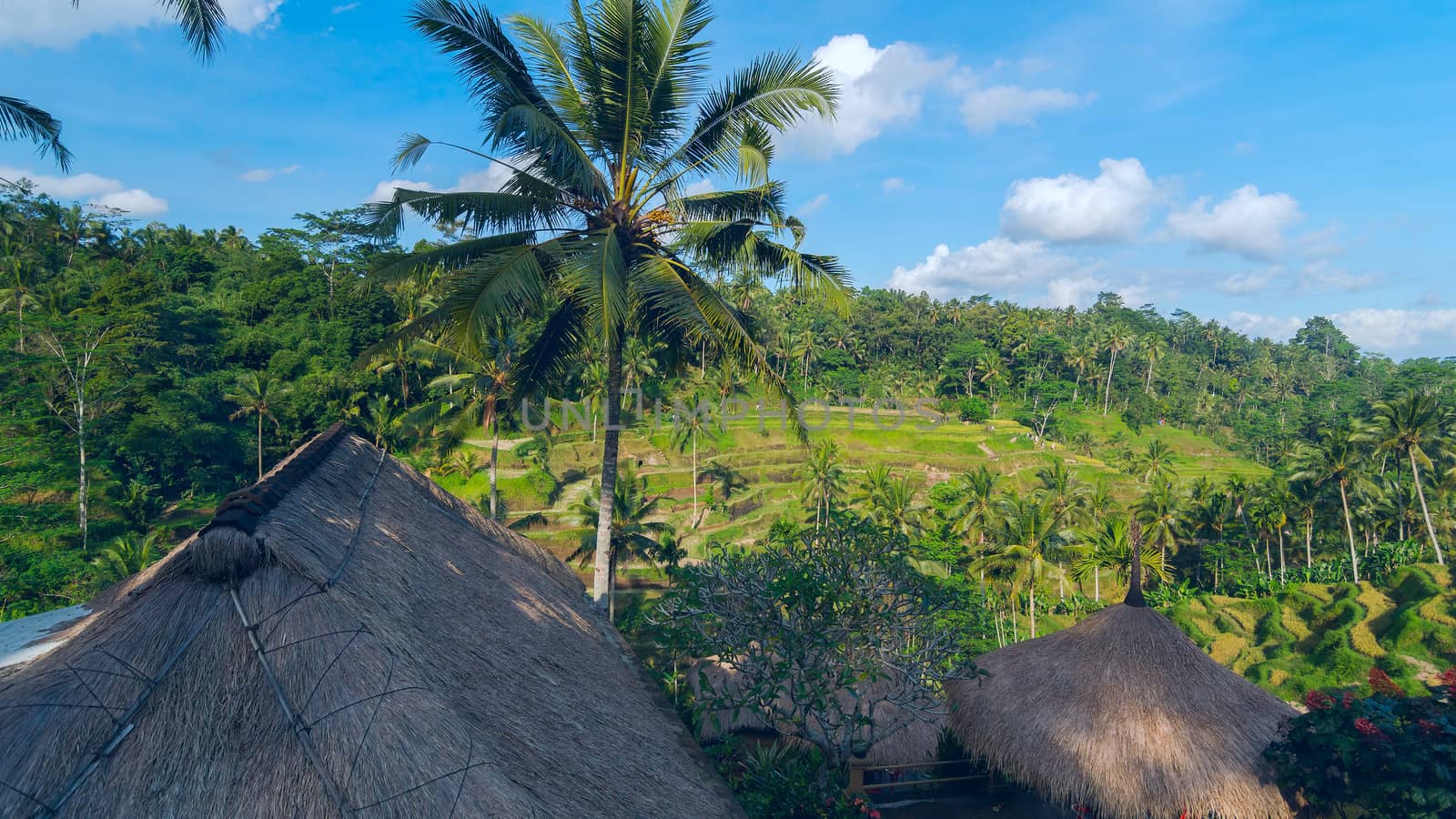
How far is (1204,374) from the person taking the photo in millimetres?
70750

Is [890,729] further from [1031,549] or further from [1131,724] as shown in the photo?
[1031,549]

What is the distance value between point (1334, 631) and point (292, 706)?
31403 mm

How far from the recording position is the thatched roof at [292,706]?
116 inches

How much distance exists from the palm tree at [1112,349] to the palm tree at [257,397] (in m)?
60.7

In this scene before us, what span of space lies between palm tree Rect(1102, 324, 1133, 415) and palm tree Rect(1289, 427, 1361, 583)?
31987 mm

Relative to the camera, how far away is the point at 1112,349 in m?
63.1

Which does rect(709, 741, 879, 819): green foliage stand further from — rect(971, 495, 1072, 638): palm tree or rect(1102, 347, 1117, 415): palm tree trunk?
rect(1102, 347, 1117, 415): palm tree trunk

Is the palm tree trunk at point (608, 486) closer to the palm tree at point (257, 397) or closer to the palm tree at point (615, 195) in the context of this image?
the palm tree at point (615, 195)

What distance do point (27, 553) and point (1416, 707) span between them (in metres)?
25.5

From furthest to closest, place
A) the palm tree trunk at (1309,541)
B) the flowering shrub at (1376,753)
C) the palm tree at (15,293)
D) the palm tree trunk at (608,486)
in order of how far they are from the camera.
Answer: the palm tree trunk at (1309,541) < the palm tree at (15,293) < the palm tree trunk at (608,486) < the flowering shrub at (1376,753)

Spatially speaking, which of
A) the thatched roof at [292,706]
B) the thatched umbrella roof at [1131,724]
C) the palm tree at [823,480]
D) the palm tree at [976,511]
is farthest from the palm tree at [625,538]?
the palm tree at [976,511]

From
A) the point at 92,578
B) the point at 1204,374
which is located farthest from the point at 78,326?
the point at 1204,374

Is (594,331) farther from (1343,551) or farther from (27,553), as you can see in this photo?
(1343,551)

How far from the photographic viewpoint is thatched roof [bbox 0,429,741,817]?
2955 mm
